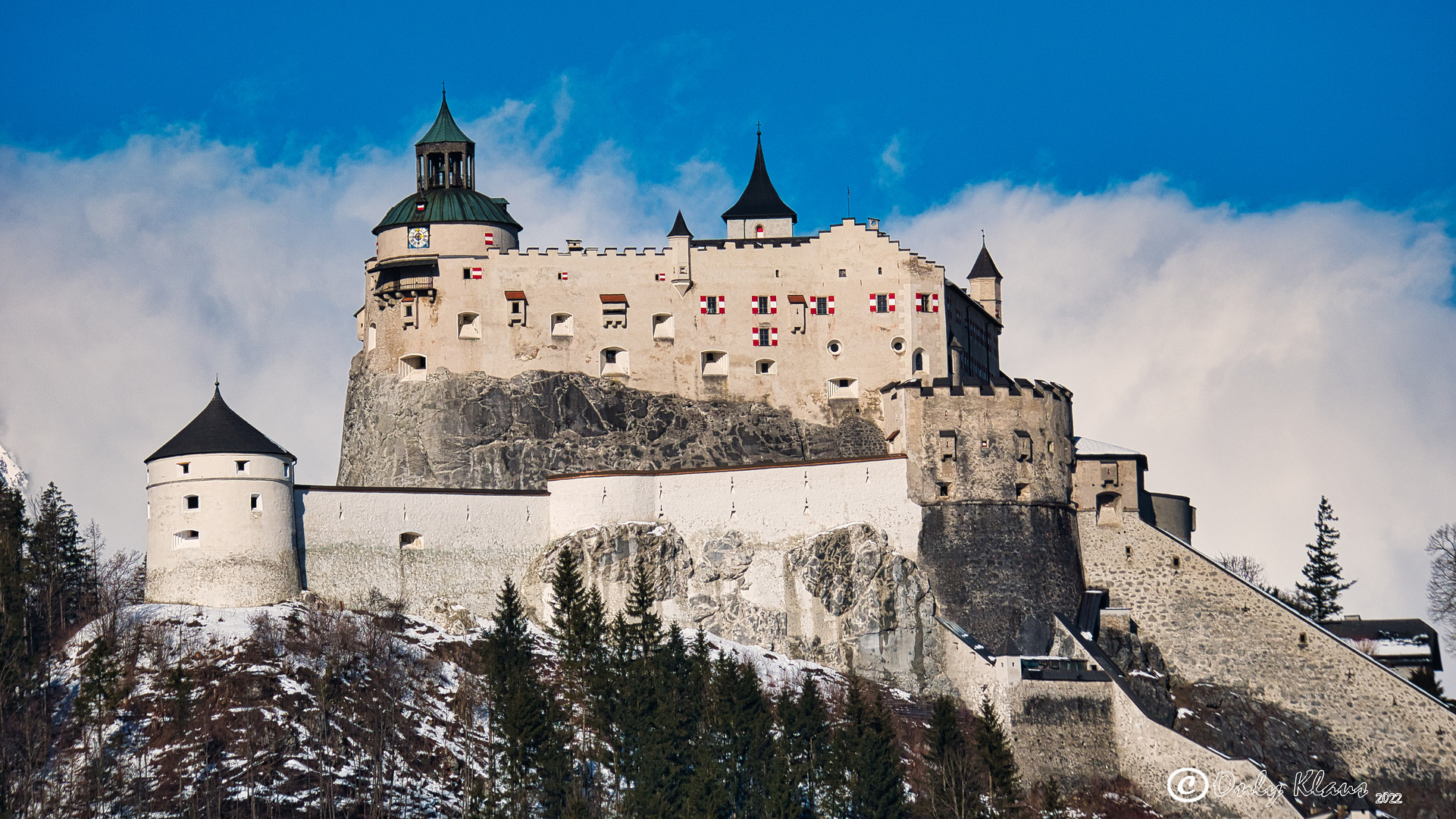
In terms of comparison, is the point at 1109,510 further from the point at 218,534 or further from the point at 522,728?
the point at 218,534

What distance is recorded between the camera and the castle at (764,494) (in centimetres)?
5953

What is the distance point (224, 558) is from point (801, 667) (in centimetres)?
1684

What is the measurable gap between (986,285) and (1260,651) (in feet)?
76.5

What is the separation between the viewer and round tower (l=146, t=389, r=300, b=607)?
58.5 meters

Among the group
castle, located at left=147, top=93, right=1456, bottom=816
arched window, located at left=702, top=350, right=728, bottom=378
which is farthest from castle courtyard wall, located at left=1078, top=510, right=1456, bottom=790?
arched window, located at left=702, top=350, right=728, bottom=378

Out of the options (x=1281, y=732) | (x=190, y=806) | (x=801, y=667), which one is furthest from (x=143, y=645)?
(x=1281, y=732)

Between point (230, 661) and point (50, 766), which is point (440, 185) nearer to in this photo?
point (230, 661)

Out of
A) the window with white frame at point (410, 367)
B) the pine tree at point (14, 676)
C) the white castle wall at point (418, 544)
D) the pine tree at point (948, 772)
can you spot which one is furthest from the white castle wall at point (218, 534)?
the pine tree at point (948, 772)

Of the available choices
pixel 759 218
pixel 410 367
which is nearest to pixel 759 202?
pixel 759 218

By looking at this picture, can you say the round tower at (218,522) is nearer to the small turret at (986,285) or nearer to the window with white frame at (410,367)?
the window with white frame at (410,367)

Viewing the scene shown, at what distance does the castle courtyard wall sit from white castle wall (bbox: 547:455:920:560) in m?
6.46

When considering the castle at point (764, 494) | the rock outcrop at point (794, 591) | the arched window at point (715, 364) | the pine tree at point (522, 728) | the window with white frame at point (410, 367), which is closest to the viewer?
the pine tree at point (522, 728)

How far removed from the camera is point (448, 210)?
74.9 m

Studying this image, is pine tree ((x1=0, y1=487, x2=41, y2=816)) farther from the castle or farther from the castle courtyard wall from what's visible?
the castle courtyard wall
